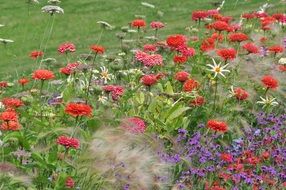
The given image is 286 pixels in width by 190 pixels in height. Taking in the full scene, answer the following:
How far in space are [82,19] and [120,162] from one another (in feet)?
51.8

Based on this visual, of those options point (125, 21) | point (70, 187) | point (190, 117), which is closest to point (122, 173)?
point (70, 187)

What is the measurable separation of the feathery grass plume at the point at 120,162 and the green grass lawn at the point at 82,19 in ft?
36.7

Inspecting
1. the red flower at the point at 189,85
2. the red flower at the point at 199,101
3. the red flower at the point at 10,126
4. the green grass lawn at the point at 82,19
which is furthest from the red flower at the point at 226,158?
the green grass lawn at the point at 82,19

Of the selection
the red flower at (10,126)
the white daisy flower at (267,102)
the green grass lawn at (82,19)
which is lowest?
the green grass lawn at (82,19)

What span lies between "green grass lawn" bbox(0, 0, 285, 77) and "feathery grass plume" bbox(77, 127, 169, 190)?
36.7 ft

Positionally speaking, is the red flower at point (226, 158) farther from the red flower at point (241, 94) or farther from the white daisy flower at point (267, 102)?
the white daisy flower at point (267, 102)

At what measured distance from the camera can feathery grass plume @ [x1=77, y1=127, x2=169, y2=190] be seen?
4113 millimetres

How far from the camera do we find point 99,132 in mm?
4305

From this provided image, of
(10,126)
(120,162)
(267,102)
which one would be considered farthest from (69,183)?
(267,102)

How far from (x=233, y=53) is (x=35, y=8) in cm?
1551

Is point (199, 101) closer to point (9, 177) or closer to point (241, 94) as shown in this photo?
point (241, 94)

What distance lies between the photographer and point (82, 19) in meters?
19.7

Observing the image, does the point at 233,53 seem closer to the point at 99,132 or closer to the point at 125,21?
the point at 99,132

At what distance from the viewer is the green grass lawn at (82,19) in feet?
55.7
